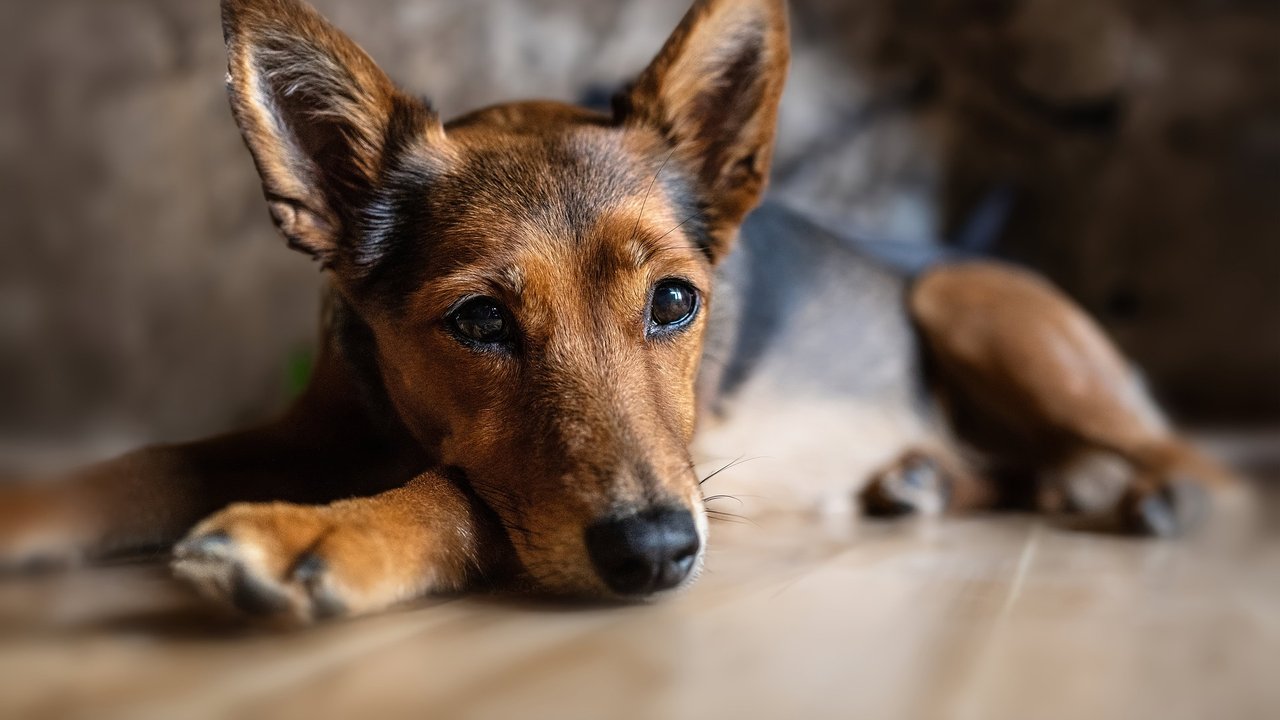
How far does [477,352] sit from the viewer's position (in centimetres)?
174

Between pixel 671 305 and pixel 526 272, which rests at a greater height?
pixel 526 272

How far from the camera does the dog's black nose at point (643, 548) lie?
4.85 feet

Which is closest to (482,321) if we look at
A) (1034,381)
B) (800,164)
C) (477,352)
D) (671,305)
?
(477,352)

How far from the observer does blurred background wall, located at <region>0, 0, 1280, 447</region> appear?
339 centimetres

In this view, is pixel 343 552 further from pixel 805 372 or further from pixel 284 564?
pixel 805 372

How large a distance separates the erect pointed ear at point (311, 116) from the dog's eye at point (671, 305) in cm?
54

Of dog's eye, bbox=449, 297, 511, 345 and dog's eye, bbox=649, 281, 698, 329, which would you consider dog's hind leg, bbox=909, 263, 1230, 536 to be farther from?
dog's eye, bbox=449, 297, 511, 345

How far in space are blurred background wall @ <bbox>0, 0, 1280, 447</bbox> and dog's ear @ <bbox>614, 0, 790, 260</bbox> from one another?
1.39 metres

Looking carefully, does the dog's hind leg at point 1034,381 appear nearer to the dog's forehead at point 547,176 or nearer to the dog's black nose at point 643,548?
the dog's forehead at point 547,176

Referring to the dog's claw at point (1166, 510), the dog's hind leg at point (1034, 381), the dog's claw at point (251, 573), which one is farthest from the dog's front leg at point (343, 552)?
the dog's hind leg at point (1034, 381)

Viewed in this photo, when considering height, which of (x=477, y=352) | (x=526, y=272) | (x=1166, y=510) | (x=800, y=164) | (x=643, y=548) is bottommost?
(x=1166, y=510)

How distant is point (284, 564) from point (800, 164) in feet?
10.1

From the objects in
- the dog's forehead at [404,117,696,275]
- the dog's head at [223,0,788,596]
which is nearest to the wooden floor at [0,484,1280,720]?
the dog's head at [223,0,788,596]

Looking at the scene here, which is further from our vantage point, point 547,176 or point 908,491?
point 908,491
